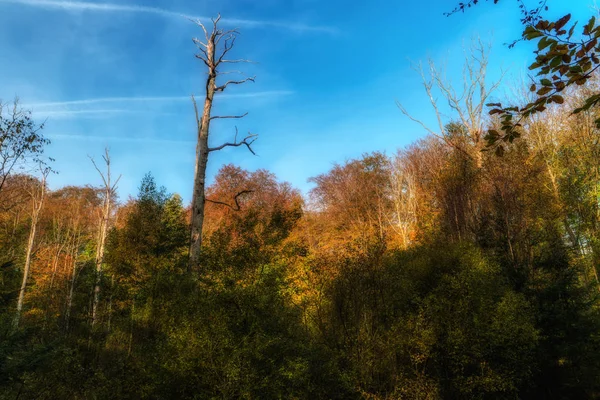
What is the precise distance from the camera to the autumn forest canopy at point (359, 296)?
666 cm

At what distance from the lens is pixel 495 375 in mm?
10039

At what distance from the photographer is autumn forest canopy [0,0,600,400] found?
666cm

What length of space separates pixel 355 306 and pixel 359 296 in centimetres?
28

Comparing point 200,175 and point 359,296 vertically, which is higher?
point 200,175

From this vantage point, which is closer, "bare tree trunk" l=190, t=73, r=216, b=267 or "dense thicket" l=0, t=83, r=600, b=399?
"dense thicket" l=0, t=83, r=600, b=399

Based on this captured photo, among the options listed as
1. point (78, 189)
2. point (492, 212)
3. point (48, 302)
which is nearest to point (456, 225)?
point (492, 212)

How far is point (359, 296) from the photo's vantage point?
29.7 feet

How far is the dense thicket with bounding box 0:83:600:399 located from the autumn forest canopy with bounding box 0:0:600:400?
0.17 ft

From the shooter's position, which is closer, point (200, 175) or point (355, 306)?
point (355, 306)

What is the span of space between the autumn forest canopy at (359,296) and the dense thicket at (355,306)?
52mm

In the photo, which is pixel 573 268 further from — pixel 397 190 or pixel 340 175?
pixel 340 175

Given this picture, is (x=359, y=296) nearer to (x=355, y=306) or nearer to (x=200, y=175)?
(x=355, y=306)

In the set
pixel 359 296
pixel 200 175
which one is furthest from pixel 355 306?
pixel 200 175

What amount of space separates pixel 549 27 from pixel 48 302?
25047mm
